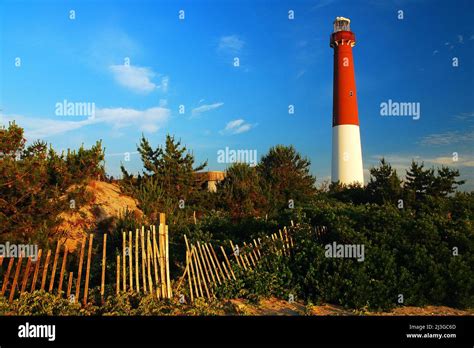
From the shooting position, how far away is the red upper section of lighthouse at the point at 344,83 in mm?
28453

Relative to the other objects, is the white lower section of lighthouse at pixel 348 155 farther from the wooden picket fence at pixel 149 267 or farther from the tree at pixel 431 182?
the wooden picket fence at pixel 149 267

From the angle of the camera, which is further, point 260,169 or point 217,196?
point 260,169

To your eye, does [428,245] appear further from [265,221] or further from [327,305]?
[265,221]

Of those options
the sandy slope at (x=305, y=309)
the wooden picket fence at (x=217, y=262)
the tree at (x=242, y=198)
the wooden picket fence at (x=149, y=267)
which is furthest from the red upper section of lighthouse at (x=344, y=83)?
the wooden picket fence at (x=149, y=267)

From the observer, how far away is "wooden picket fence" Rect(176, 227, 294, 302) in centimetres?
775

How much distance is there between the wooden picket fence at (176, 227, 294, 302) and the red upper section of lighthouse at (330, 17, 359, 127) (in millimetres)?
21002

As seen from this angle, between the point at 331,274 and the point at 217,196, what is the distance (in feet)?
34.7

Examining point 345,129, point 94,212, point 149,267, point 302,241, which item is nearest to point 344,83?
point 345,129

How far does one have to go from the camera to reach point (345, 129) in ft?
93.2

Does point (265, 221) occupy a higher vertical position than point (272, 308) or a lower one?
higher

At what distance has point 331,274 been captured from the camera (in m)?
8.23

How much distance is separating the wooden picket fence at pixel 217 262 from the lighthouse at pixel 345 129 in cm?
2030
